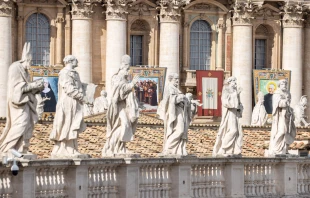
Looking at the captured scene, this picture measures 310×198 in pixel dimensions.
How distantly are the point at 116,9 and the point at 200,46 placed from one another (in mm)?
5729

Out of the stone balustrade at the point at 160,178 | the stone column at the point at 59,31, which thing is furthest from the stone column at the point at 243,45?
the stone balustrade at the point at 160,178

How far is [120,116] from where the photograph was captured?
36000 millimetres

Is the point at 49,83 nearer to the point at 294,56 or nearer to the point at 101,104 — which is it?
the point at 101,104

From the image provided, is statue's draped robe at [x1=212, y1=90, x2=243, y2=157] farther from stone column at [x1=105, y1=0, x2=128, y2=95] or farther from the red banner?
the red banner

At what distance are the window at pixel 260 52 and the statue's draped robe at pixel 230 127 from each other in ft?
151

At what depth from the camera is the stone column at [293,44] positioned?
84125 mm

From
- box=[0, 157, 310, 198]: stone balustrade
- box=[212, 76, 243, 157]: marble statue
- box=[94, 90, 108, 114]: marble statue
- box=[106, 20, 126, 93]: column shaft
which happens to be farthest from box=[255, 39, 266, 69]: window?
box=[212, 76, 243, 157]: marble statue

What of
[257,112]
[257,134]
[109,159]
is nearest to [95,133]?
[257,134]

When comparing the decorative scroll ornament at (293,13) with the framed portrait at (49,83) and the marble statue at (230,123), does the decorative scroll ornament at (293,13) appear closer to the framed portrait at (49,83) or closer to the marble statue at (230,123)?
the framed portrait at (49,83)

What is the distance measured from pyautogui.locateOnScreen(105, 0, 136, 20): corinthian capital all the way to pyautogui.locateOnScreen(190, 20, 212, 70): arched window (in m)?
4.78

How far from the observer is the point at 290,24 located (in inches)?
3322

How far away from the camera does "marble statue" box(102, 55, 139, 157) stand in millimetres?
35875

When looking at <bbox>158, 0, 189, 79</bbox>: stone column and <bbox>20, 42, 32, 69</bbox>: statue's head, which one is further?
<bbox>158, 0, 189, 79</bbox>: stone column

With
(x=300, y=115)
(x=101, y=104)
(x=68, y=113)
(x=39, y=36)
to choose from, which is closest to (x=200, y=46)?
(x=39, y=36)
